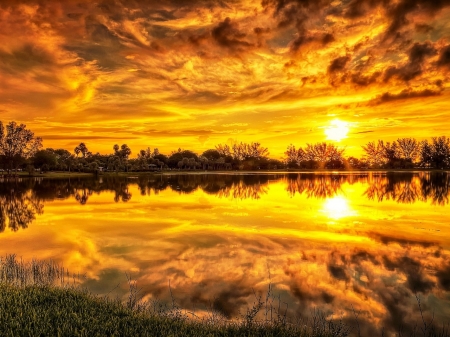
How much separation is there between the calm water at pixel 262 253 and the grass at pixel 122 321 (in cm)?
77

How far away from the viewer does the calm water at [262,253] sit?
38.2ft

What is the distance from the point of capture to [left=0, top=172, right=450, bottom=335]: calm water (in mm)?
11641

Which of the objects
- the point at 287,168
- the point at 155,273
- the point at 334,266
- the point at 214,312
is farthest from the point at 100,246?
the point at 287,168

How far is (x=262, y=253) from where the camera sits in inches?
664

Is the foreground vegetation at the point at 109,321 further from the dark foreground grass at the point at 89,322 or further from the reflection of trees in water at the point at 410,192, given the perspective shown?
the reflection of trees in water at the point at 410,192

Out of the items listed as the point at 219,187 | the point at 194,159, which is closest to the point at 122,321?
the point at 219,187

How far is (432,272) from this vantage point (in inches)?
539

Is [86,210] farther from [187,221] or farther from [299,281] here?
[299,281]

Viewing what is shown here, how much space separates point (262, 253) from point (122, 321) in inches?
365

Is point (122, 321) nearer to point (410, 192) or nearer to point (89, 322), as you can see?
point (89, 322)

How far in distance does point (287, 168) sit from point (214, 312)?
181114 millimetres

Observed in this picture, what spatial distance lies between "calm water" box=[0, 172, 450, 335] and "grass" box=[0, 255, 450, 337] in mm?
766

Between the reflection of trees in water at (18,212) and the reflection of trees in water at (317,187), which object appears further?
the reflection of trees in water at (317,187)

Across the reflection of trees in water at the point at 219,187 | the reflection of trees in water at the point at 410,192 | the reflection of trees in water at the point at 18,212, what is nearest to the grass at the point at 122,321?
the reflection of trees in water at the point at 18,212
